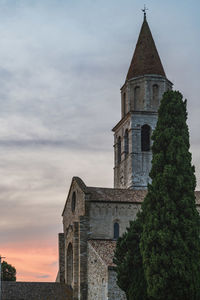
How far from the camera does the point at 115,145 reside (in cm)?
5981

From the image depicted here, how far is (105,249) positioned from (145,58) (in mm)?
23135

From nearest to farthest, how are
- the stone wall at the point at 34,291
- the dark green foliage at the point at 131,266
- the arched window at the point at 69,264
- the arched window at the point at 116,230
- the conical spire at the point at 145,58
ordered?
1. the dark green foliage at the point at 131,266
2. the stone wall at the point at 34,291
3. the arched window at the point at 116,230
4. the arched window at the point at 69,264
5. the conical spire at the point at 145,58

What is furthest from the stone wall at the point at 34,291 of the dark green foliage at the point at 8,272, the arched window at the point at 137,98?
the arched window at the point at 137,98

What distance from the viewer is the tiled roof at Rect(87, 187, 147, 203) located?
45900 millimetres

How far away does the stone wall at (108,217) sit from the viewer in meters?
45.2

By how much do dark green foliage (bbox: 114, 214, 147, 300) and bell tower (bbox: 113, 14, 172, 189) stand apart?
1969 centimetres

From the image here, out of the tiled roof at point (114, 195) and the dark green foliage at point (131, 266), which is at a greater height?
the tiled roof at point (114, 195)

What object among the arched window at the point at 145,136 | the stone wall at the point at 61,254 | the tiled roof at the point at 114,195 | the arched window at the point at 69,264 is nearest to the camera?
the tiled roof at the point at 114,195

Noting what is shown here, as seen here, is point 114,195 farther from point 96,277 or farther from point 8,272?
point 8,272

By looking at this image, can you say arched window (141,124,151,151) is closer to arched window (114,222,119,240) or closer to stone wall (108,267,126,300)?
arched window (114,222,119,240)

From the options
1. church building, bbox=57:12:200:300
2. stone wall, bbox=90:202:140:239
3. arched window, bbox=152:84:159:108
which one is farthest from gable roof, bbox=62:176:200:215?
arched window, bbox=152:84:159:108

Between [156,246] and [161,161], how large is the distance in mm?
4728

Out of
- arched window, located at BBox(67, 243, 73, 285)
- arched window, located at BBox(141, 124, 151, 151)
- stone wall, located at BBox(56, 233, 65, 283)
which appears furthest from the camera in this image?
arched window, located at BBox(141, 124, 151, 151)

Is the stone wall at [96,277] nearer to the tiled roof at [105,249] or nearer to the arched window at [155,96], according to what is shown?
the tiled roof at [105,249]
